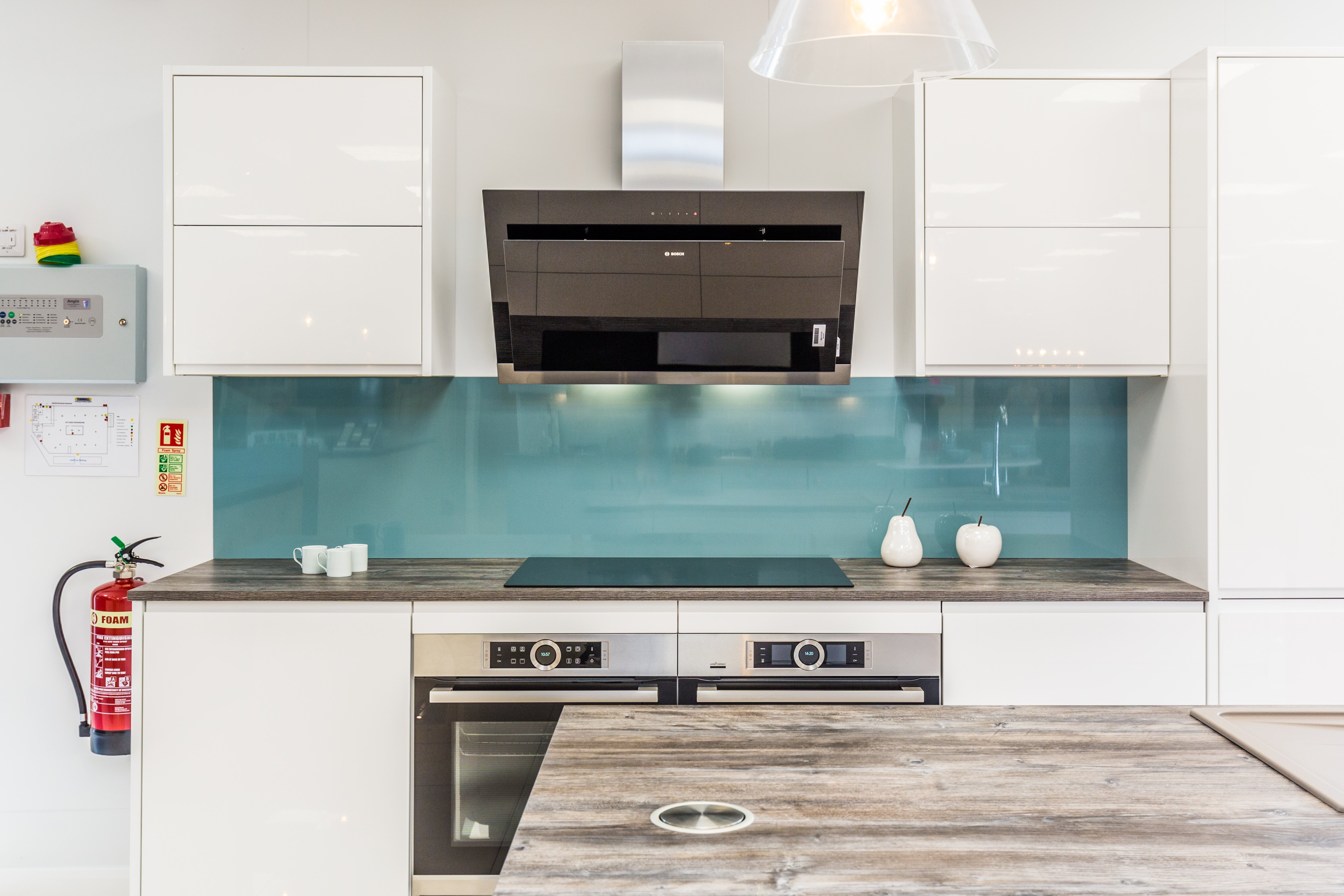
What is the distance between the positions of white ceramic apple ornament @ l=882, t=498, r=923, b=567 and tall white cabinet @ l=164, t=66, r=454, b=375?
1.57 metres

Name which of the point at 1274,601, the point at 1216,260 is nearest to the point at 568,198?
the point at 1216,260

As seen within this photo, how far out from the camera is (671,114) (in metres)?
2.56

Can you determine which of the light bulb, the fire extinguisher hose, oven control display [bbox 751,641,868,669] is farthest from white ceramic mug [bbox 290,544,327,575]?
the light bulb

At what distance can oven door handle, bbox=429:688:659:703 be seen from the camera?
2.23 metres

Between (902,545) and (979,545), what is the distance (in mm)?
230

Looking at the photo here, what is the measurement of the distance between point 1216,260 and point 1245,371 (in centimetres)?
31

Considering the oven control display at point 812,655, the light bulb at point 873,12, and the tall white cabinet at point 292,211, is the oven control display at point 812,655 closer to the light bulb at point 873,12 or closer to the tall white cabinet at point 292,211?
the tall white cabinet at point 292,211

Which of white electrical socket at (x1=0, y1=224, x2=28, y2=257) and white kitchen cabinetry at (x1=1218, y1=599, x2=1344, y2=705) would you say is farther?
white electrical socket at (x1=0, y1=224, x2=28, y2=257)

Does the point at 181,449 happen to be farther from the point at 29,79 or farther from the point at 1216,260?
the point at 1216,260

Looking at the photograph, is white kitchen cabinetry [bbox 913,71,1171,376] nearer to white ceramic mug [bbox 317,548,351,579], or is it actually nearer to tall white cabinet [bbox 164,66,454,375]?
tall white cabinet [bbox 164,66,454,375]

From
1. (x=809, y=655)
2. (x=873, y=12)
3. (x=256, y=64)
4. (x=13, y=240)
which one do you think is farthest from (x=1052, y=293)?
(x=13, y=240)

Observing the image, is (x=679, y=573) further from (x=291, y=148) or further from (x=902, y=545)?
(x=291, y=148)

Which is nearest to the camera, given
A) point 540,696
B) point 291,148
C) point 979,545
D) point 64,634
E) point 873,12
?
point 873,12

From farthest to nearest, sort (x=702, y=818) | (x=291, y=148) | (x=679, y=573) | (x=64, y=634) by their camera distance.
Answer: (x=64, y=634), (x=679, y=573), (x=291, y=148), (x=702, y=818)
